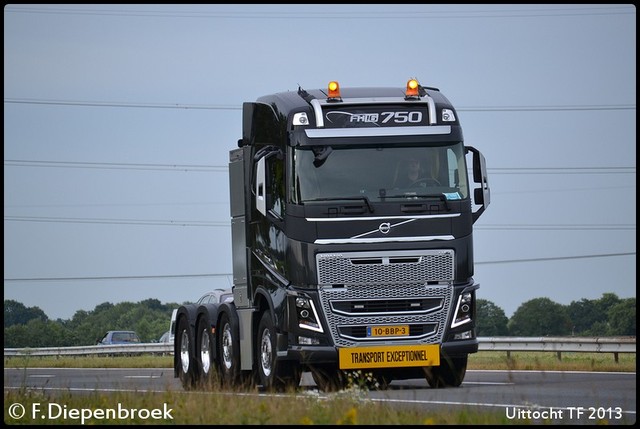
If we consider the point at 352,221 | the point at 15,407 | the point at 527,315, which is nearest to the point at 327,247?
the point at 352,221

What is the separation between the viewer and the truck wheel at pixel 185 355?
22391 millimetres

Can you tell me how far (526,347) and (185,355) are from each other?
11.2 metres

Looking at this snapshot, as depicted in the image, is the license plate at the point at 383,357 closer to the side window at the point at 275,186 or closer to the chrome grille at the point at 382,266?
the chrome grille at the point at 382,266

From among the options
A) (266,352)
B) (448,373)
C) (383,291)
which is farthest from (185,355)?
(383,291)

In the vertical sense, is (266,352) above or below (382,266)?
below

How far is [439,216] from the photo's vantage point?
1838 cm

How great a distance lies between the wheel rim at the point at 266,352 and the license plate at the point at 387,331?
1.52 m

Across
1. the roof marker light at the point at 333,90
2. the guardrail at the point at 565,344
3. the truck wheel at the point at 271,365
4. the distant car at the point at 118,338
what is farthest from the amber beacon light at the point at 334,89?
the distant car at the point at 118,338

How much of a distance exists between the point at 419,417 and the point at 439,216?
589 centimetres

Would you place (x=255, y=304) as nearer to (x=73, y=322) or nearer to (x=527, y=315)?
(x=527, y=315)

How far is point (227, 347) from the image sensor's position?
68.1ft

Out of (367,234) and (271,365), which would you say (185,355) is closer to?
(271,365)

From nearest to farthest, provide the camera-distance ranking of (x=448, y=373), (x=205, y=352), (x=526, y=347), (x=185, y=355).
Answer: (x=448, y=373) → (x=205, y=352) → (x=185, y=355) → (x=526, y=347)

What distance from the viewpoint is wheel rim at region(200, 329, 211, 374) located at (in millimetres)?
21594
